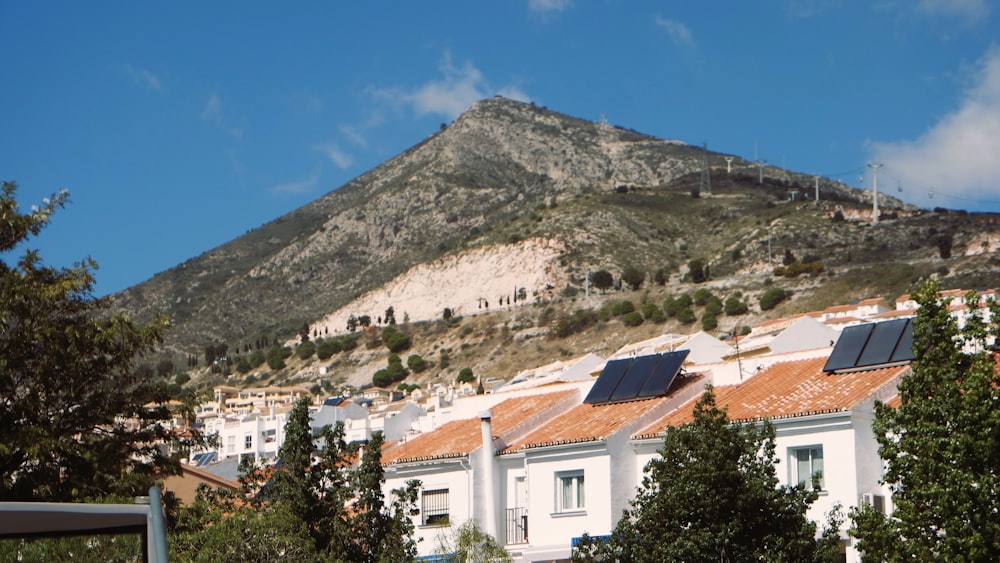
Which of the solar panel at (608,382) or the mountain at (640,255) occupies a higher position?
the mountain at (640,255)

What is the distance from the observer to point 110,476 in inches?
890

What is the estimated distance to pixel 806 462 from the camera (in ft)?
93.5

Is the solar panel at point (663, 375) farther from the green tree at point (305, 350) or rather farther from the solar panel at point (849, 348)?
the green tree at point (305, 350)

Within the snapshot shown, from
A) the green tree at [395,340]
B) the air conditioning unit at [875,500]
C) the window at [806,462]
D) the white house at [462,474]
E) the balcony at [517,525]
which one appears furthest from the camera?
the green tree at [395,340]

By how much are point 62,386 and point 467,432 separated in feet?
55.5

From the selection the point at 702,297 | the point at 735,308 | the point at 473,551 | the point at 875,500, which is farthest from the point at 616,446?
the point at 702,297

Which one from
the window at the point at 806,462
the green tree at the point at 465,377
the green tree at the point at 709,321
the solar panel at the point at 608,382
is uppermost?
the green tree at the point at 709,321

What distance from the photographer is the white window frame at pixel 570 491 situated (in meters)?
32.4

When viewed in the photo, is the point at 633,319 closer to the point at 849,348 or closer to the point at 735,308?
the point at 735,308

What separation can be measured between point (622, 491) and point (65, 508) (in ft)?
78.1

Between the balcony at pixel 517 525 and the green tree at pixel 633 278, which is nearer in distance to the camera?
the balcony at pixel 517 525

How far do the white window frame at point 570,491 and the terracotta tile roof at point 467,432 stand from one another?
9.71 feet

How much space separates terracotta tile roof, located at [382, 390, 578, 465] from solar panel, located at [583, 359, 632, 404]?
1187 millimetres

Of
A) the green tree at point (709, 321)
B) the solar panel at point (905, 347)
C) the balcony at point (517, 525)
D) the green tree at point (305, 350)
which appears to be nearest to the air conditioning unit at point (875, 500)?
the solar panel at point (905, 347)
